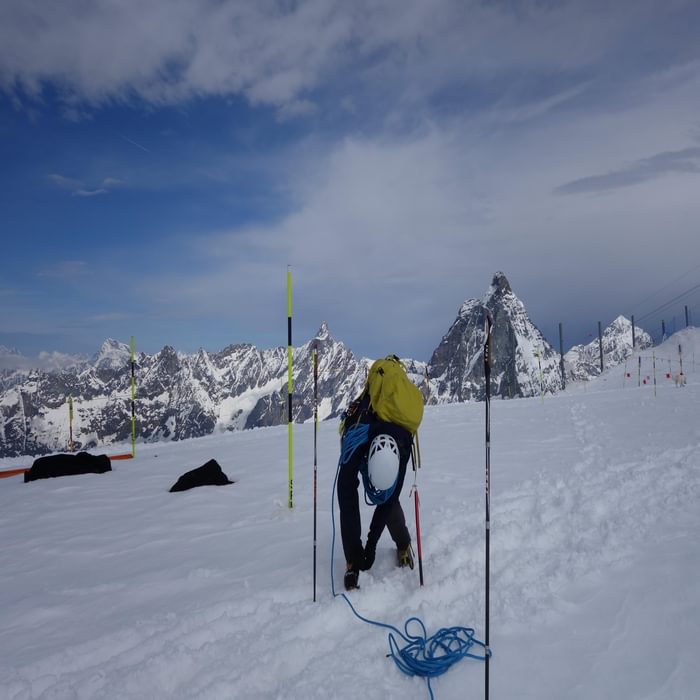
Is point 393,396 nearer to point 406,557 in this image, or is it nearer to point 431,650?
point 406,557

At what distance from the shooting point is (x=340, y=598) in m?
4.30

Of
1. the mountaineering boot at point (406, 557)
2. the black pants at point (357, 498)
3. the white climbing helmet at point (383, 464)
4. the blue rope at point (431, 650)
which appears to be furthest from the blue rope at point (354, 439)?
the blue rope at point (431, 650)

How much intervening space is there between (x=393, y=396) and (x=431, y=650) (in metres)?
2.13

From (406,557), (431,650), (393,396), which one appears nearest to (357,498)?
(406,557)

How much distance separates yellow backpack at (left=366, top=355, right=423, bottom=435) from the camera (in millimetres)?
4641

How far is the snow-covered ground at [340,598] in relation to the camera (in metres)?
3.21

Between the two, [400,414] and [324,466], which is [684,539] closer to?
[400,414]

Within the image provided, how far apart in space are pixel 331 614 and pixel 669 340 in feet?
259

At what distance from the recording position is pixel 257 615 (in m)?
4.22

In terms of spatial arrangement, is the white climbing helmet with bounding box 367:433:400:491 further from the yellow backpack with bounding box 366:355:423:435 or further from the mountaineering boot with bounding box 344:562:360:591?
the mountaineering boot with bounding box 344:562:360:591

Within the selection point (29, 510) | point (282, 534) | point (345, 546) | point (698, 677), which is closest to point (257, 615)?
point (345, 546)

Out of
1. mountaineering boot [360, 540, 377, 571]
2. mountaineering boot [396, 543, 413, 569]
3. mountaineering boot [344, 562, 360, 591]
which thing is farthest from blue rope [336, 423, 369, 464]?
mountaineering boot [396, 543, 413, 569]

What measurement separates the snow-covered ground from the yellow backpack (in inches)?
61.5

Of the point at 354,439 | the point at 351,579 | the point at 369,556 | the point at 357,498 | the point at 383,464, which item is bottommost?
the point at 351,579
